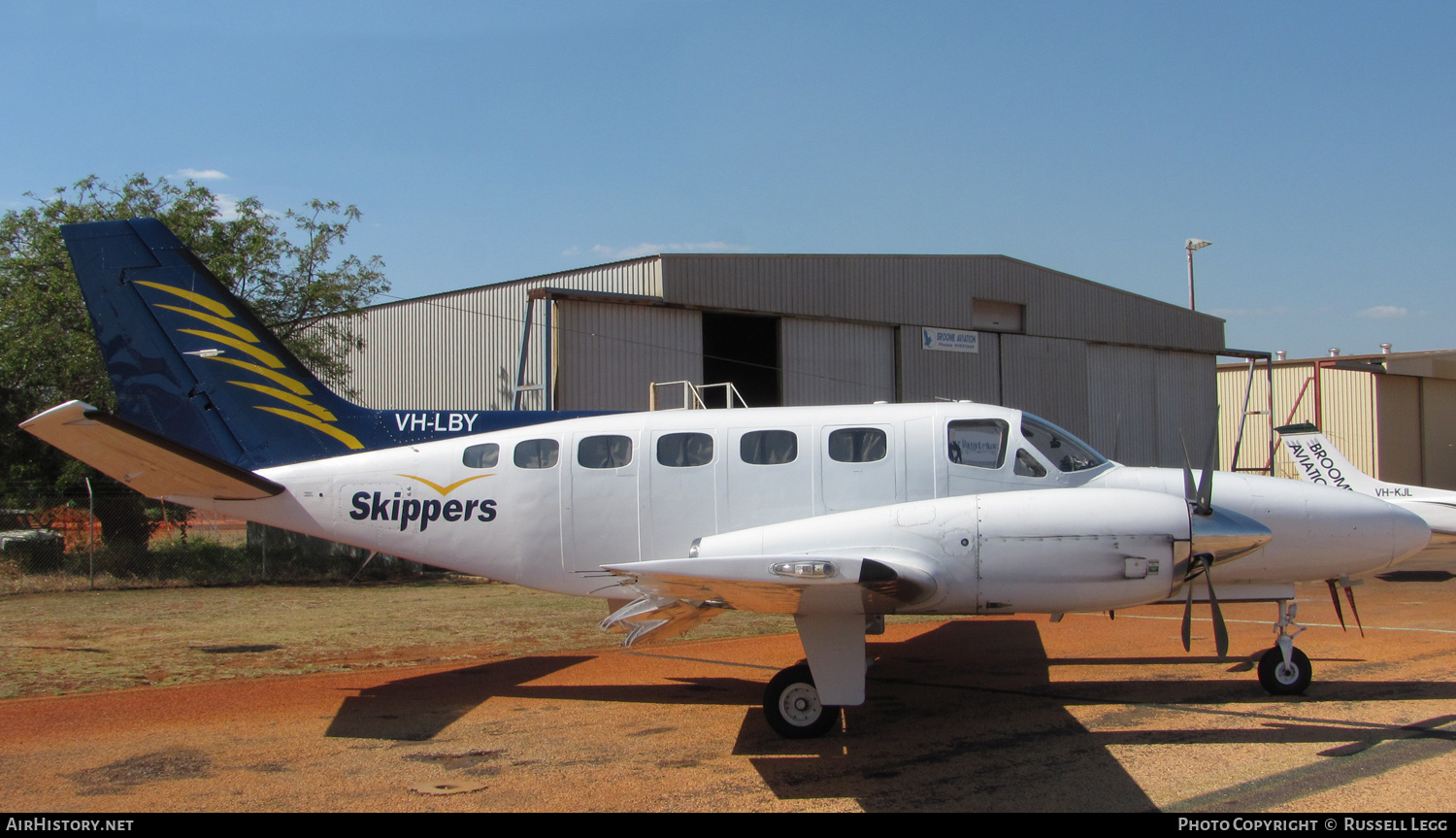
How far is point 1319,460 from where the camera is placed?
64.7ft

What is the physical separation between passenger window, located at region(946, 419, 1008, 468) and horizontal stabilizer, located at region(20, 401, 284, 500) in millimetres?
6774

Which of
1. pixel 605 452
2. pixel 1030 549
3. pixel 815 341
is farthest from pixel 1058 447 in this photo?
pixel 815 341

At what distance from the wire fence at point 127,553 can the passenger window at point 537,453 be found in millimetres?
10473

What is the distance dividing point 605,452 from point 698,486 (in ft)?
3.29

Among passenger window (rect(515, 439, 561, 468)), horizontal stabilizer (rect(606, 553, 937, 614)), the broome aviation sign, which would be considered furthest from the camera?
the broome aviation sign

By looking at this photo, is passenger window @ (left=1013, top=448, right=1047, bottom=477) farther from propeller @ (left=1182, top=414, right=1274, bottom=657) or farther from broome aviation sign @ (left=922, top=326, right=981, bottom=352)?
broome aviation sign @ (left=922, top=326, right=981, bottom=352)

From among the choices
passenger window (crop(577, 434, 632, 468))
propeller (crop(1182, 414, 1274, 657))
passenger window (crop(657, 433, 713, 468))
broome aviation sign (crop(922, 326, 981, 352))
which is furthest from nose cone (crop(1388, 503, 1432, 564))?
broome aviation sign (crop(922, 326, 981, 352))

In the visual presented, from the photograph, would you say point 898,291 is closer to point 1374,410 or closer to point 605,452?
point 605,452

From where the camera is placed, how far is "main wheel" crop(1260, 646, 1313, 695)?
8891 millimetres

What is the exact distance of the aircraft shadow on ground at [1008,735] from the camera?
6.34 m

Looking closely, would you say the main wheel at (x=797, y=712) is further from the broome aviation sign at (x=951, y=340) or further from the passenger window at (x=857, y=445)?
the broome aviation sign at (x=951, y=340)

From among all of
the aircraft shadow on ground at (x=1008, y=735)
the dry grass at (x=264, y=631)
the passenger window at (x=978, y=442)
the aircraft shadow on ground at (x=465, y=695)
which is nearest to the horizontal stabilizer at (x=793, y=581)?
the aircraft shadow on ground at (x=1008, y=735)
